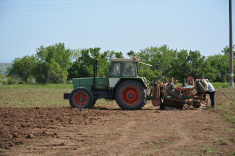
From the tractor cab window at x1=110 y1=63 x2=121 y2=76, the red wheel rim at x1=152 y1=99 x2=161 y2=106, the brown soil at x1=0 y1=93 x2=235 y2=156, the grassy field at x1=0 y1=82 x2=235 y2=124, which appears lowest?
the brown soil at x1=0 y1=93 x2=235 y2=156

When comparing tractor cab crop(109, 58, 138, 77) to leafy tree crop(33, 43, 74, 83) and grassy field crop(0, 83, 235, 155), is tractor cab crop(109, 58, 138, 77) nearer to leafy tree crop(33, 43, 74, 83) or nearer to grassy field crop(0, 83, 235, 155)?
grassy field crop(0, 83, 235, 155)

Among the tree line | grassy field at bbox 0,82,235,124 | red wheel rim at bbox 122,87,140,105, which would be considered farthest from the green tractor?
the tree line

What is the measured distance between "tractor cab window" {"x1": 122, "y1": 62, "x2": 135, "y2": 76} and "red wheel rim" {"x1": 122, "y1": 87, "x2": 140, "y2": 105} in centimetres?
69

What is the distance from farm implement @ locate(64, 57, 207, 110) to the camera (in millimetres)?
14930

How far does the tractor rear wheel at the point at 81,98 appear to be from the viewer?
50.2ft

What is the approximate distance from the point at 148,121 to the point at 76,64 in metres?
39.7

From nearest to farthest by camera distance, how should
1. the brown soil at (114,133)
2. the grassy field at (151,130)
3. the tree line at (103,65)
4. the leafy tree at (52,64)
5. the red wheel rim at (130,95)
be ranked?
1. the brown soil at (114,133)
2. the grassy field at (151,130)
3. the red wheel rim at (130,95)
4. the tree line at (103,65)
5. the leafy tree at (52,64)

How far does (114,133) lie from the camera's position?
383 inches

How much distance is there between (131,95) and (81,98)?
7.79 ft

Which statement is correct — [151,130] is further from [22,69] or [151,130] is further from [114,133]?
[22,69]

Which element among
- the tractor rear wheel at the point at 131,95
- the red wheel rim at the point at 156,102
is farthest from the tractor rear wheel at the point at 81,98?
the red wheel rim at the point at 156,102

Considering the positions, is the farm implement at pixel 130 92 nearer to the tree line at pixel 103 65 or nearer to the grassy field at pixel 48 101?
the grassy field at pixel 48 101

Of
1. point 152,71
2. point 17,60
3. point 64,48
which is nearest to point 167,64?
point 152,71

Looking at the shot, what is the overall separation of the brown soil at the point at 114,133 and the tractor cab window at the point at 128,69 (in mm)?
1997
